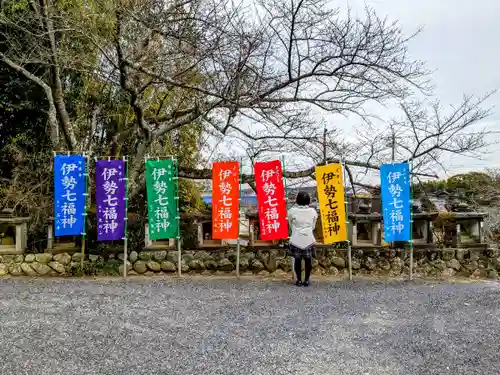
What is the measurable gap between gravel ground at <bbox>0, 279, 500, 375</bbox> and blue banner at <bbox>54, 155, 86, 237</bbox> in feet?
3.21

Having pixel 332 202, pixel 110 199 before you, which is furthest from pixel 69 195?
pixel 332 202

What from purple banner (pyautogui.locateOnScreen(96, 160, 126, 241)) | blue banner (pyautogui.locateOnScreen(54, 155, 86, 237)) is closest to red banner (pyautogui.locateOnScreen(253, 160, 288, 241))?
purple banner (pyautogui.locateOnScreen(96, 160, 126, 241))

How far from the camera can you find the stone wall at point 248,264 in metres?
7.96

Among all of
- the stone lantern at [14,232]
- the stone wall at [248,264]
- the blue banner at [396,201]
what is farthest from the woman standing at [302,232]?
the stone lantern at [14,232]

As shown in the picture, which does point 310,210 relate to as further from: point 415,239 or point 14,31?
Result: point 14,31

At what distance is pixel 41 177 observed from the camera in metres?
9.54

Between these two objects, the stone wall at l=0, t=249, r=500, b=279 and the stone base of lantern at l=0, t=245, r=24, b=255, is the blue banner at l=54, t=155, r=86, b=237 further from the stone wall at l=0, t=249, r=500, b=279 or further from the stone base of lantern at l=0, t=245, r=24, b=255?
the stone base of lantern at l=0, t=245, r=24, b=255

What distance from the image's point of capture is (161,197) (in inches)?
302

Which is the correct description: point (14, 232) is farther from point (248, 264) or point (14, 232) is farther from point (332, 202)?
point (332, 202)

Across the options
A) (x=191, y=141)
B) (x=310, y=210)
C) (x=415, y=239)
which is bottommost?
(x=415, y=239)

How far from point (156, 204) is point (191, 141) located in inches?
152

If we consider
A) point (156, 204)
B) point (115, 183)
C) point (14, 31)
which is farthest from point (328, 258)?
point (14, 31)

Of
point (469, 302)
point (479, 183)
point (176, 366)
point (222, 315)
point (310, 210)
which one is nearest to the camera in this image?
point (176, 366)

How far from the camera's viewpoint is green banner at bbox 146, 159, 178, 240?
766cm
